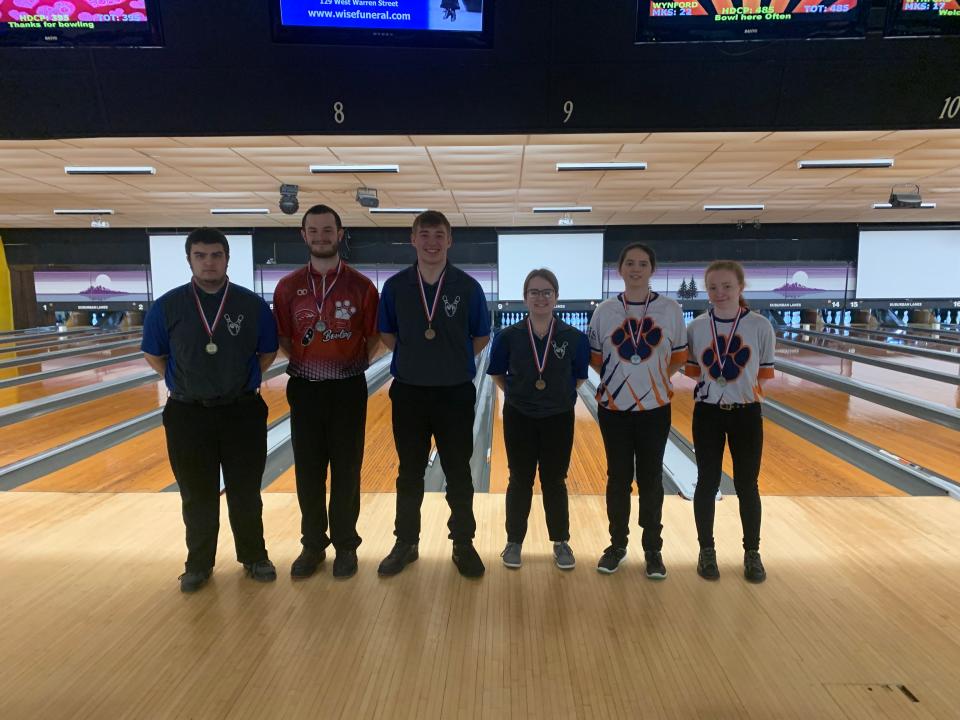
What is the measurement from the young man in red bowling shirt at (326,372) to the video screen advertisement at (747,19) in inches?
51.5

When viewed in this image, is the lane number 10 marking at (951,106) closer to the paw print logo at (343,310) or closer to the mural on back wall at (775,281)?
the paw print logo at (343,310)

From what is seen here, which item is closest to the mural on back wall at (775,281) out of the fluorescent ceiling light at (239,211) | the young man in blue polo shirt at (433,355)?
the fluorescent ceiling light at (239,211)

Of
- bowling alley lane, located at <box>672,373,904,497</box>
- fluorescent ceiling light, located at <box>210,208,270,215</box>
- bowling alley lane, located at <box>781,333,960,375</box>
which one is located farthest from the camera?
fluorescent ceiling light, located at <box>210,208,270,215</box>

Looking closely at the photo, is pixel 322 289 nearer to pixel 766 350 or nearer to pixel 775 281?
pixel 766 350

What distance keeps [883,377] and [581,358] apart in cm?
571

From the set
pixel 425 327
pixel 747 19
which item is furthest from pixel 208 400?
pixel 747 19

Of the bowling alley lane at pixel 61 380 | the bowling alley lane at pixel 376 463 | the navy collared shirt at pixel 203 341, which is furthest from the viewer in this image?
the bowling alley lane at pixel 61 380

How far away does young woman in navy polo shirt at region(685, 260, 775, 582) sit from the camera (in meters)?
1.99

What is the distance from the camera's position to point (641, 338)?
199 cm

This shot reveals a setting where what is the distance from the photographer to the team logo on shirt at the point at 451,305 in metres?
1.98

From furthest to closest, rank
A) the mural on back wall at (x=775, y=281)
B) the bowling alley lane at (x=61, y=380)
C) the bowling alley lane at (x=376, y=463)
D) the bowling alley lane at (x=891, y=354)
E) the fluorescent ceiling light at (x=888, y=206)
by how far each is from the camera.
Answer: the mural on back wall at (x=775, y=281)
the fluorescent ceiling light at (x=888, y=206)
the bowling alley lane at (x=891, y=354)
the bowling alley lane at (x=61, y=380)
the bowling alley lane at (x=376, y=463)

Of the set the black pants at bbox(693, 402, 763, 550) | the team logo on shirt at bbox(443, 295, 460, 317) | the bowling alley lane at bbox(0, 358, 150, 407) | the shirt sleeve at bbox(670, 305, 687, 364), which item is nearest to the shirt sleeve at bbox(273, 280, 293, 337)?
the team logo on shirt at bbox(443, 295, 460, 317)

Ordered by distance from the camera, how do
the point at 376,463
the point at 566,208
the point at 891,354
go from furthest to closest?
1. the point at 566,208
2. the point at 891,354
3. the point at 376,463

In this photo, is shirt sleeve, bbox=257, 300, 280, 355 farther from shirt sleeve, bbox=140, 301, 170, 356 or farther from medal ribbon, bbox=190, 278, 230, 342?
shirt sleeve, bbox=140, 301, 170, 356
